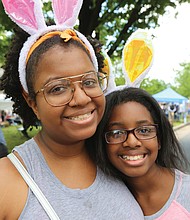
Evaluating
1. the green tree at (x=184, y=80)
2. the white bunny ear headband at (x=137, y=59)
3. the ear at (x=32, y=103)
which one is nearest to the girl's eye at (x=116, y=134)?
the white bunny ear headband at (x=137, y=59)

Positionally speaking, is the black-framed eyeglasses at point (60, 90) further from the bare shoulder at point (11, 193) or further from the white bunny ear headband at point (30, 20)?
the bare shoulder at point (11, 193)

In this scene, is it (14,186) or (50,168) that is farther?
(50,168)

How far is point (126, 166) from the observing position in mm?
1975

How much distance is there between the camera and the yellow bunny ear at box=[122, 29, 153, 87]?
234 cm

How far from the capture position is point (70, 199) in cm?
149

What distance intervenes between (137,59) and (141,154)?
0.74 metres

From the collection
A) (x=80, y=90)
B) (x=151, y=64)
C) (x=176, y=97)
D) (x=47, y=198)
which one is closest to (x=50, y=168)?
(x=47, y=198)

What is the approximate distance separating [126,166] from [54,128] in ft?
2.07

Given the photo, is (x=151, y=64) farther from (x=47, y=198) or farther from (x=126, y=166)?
(x=47, y=198)

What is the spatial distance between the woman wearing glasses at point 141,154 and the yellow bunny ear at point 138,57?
→ 7.4 inches

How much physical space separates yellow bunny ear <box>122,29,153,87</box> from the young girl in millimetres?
658

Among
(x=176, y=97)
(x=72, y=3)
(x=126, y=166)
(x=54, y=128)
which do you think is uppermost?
(x=72, y=3)

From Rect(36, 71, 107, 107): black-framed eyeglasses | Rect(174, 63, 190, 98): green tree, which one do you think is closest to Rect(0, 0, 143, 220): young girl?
Rect(36, 71, 107, 107): black-framed eyeglasses

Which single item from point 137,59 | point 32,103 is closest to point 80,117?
point 32,103
